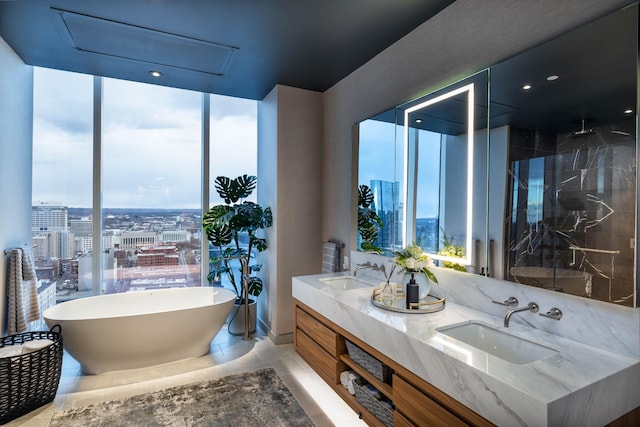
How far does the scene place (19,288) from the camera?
114 inches

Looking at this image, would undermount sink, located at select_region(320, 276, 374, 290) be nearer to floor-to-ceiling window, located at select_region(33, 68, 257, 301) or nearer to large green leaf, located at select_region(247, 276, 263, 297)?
large green leaf, located at select_region(247, 276, 263, 297)

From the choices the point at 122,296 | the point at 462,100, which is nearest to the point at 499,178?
the point at 462,100

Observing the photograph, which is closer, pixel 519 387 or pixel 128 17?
pixel 519 387

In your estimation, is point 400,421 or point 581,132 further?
point 400,421

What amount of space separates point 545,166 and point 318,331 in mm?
1904

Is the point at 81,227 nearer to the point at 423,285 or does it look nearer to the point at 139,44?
the point at 139,44

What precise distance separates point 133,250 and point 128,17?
2.51 metres

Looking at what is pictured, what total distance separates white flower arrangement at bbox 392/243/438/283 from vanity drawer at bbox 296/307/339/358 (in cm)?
73

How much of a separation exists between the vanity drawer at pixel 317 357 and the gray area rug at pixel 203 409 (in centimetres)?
29

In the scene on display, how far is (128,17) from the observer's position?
7.79 feet

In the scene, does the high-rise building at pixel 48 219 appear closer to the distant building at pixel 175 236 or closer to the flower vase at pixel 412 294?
the distant building at pixel 175 236

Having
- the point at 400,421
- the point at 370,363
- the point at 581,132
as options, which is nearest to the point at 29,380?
the point at 370,363

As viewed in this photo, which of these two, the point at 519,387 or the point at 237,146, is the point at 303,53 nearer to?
the point at 237,146

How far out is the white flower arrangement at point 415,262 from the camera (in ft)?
6.98
